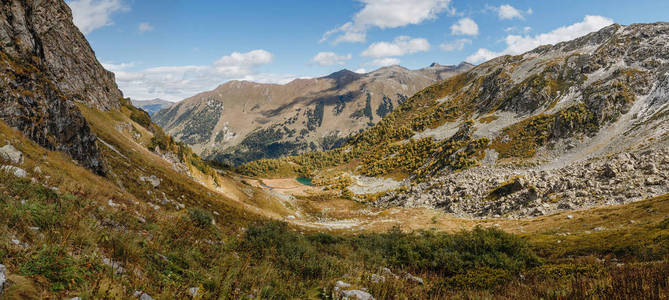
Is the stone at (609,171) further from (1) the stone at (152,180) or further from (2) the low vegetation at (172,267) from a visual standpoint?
(1) the stone at (152,180)

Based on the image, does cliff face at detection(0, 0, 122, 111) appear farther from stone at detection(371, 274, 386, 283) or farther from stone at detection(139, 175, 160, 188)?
stone at detection(371, 274, 386, 283)

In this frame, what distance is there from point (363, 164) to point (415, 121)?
43711mm

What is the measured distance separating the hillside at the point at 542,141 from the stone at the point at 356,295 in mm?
41817

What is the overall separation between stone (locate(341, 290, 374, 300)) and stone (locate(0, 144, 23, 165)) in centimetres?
1378

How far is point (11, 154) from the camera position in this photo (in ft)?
36.2

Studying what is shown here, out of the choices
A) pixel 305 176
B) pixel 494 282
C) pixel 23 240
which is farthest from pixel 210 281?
pixel 305 176

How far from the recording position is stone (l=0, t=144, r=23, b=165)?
10.5 m

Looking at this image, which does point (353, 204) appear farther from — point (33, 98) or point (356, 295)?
point (356, 295)

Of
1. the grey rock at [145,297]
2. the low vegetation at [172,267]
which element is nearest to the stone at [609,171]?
the low vegetation at [172,267]

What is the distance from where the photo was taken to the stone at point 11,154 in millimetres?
10534

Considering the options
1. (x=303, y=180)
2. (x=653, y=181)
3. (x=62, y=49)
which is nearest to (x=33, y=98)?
(x=62, y=49)

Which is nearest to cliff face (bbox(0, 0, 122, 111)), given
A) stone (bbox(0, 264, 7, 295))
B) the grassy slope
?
the grassy slope

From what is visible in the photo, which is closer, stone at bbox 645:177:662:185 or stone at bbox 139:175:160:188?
→ stone at bbox 139:175:160:188

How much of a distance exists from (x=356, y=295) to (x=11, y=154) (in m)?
15.2
